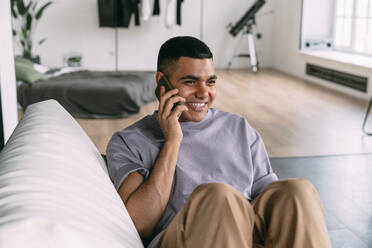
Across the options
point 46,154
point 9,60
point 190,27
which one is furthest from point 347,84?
point 46,154

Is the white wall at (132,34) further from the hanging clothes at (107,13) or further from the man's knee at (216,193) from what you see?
the man's knee at (216,193)

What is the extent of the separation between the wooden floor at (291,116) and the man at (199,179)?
7.50 feet

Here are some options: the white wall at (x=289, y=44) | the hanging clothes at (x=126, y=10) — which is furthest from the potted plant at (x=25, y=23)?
the white wall at (x=289, y=44)

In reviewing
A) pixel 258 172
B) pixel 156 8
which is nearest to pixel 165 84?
pixel 258 172

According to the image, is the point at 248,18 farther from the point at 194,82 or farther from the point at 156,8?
the point at 194,82

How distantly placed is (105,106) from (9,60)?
9.34 feet

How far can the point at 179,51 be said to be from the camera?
162cm

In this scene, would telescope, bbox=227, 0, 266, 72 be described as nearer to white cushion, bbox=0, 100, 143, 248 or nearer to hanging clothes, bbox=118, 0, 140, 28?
hanging clothes, bbox=118, 0, 140, 28

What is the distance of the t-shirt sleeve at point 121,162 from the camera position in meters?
1.50

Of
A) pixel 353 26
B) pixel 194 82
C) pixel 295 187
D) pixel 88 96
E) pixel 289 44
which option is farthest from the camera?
pixel 289 44

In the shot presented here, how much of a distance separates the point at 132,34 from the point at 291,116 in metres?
→ 4.11

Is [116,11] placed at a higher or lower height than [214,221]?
higher

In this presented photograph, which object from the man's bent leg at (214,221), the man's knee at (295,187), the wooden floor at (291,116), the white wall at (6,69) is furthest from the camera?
the wooden floor at (291,116)

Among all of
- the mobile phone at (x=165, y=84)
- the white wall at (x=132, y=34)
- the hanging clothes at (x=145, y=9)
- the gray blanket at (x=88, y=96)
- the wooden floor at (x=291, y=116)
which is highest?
the hanging clothes at (x=145, y=9)
